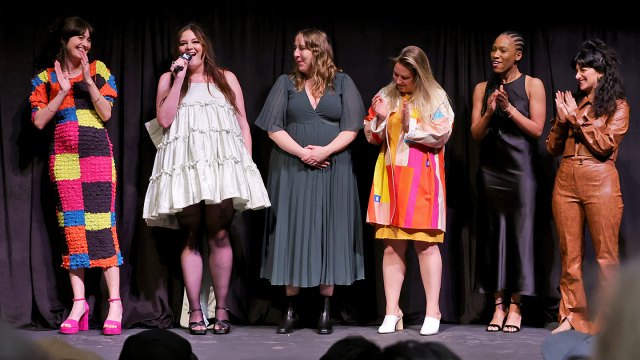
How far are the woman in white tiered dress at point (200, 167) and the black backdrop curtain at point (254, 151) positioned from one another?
371 millimetres

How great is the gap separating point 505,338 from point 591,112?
1344 mm

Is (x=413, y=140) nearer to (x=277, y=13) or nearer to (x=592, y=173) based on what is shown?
(x=592, y=173)

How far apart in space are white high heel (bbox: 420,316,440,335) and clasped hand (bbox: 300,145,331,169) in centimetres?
109

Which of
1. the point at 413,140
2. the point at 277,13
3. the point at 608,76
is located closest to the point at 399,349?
the point at 413,140

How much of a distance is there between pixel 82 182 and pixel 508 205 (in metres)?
2.48

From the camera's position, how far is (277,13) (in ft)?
13.1

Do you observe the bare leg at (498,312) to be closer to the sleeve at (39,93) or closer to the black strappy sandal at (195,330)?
the black strappy sandal at (195,330)

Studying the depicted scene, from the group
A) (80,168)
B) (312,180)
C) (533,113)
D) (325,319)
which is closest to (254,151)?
(312,180)

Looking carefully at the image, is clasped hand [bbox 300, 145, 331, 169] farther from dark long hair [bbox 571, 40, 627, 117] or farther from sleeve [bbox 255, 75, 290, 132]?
dark long hair [bbox 571, 40, 627, 117]

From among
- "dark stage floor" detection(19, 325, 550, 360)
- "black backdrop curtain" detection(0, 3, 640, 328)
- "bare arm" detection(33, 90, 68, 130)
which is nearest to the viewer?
"dark stage floor" detection(19, 325, 550, 360)

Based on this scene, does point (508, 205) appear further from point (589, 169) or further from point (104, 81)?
point (104, 81)

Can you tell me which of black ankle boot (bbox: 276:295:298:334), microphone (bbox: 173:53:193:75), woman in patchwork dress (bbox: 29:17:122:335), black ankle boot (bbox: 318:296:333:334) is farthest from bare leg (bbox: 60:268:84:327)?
black ankle boot (bbox: 318:296:333:334)

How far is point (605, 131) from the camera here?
3.30 meters

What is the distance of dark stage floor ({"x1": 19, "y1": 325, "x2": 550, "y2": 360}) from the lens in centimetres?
289
